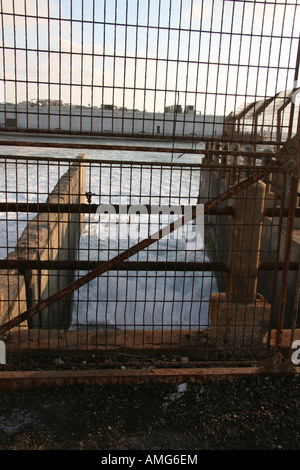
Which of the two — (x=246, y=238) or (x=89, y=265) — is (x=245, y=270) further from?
(x=89, y=265)

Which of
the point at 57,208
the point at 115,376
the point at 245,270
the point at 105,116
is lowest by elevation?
the point at 115,376

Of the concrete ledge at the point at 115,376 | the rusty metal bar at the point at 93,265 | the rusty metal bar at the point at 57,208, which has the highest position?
the rusty metal bar at the point at 57,208

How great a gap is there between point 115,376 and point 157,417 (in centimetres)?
63

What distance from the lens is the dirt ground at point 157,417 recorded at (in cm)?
314

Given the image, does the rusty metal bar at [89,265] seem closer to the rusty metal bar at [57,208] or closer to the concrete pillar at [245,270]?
the rusty metal bar at [57,208]

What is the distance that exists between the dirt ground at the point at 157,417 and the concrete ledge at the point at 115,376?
0.06m

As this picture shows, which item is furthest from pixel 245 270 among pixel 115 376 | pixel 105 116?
pixel 105 116

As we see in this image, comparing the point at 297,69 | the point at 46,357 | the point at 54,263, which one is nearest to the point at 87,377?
the point at 46,357

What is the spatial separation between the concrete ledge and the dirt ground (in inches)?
2.2

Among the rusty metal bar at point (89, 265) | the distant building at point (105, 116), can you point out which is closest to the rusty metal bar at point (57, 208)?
the rusty metal bar at point (89, 265)

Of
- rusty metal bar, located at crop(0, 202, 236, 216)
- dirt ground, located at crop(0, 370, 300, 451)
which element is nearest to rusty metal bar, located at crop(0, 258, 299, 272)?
rusty metal bar, located at crop(0, 202, 236, 216)

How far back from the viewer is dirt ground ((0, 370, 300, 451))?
3.14 metres

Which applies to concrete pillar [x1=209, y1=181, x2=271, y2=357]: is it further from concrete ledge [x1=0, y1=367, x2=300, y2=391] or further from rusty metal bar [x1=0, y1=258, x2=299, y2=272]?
concrete ledge [x1=0, y1=367, x2=300, y2=391]

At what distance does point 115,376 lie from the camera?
12.7 feet
